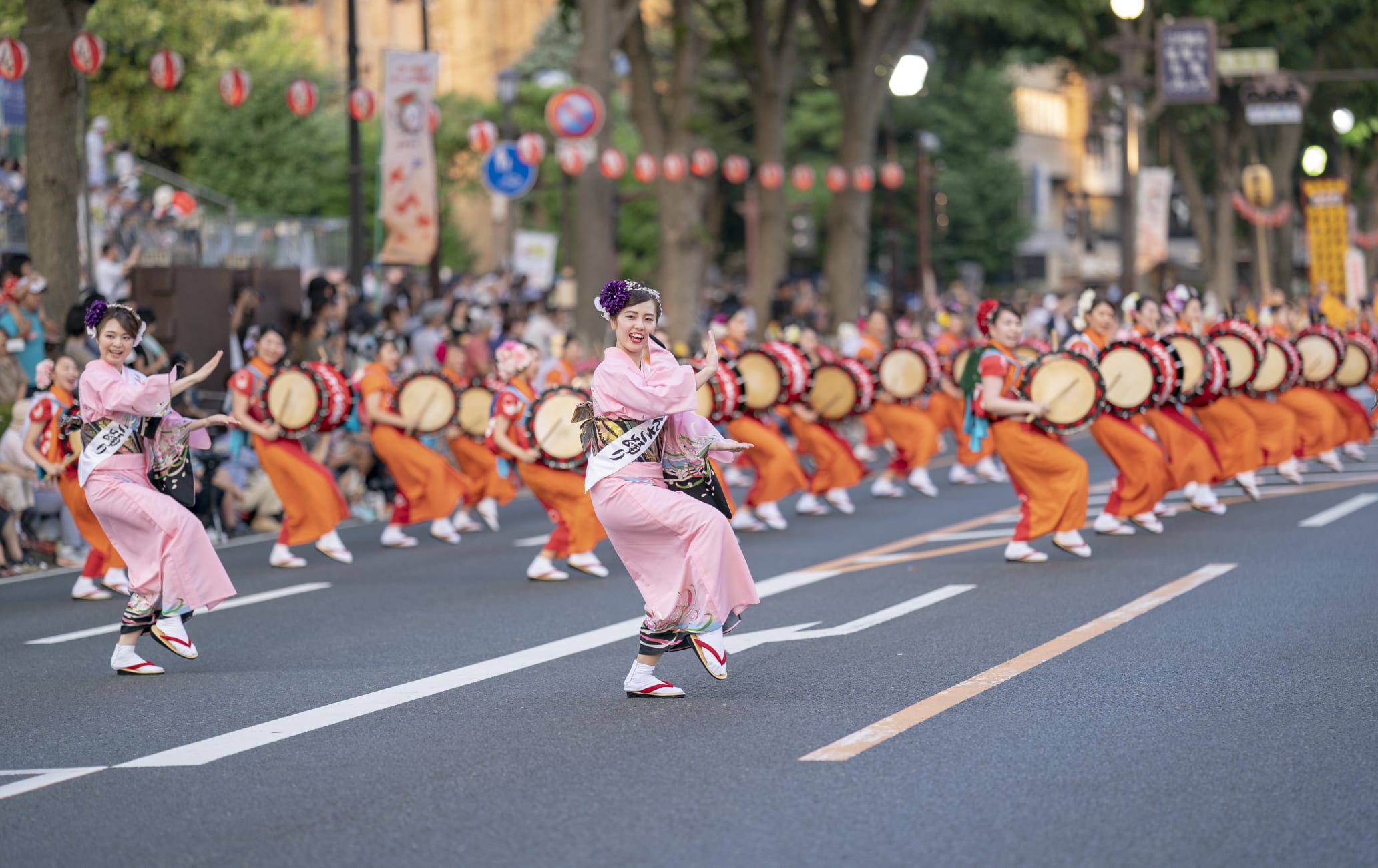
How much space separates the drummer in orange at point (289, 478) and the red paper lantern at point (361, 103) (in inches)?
370

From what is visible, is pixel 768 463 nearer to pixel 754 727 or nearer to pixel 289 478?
pixel 289 478

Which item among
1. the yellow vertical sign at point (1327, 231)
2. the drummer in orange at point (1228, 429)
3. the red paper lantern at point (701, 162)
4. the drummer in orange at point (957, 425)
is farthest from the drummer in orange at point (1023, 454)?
the yellow vertical sign at point (1327, 231)

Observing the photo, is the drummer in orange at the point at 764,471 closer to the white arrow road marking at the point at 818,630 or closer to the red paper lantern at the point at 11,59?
the white arrow road marking at the point at 818,630

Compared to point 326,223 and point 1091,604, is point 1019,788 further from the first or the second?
point 326,223

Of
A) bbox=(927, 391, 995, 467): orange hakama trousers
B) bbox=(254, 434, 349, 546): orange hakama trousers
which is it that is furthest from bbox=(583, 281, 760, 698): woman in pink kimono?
bbox=(927, 391, 995, 467): orange hakama trousers

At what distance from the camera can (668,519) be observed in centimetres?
809

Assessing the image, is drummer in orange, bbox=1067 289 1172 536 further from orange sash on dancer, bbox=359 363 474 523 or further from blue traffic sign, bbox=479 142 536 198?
blue traffic sign, bbox=479 142 536 198

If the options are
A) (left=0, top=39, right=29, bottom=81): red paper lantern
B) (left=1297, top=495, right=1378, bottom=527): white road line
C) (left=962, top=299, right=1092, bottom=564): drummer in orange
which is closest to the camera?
(left=962, top=299, right=1092, bottom=564): drummer in orange

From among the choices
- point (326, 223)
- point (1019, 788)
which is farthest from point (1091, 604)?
point (326, 223)

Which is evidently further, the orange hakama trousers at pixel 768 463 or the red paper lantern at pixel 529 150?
the red paper lantern at pixel 529 150

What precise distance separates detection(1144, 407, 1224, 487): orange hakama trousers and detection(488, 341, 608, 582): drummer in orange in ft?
14.5

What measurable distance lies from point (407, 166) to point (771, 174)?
7547mm

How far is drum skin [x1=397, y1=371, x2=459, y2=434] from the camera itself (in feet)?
51.8

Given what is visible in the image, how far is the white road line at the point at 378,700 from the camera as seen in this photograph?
7.41 m
